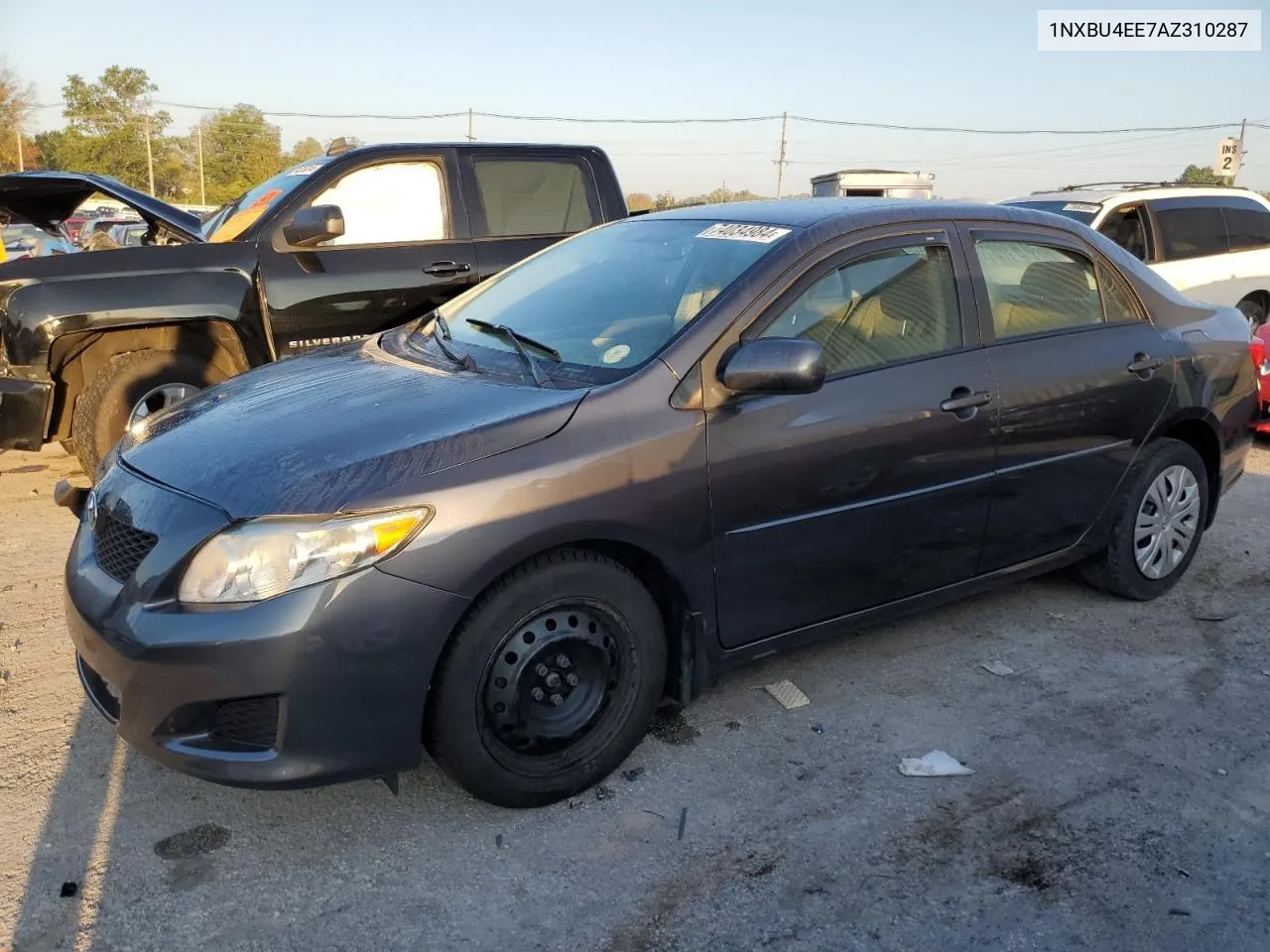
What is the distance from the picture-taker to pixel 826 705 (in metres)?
3.56

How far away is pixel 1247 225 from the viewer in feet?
33.1

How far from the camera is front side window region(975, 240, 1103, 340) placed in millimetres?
3773

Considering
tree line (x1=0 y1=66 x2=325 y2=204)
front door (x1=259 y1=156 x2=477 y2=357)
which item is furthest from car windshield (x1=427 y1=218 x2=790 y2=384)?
tree line (x1=0 y1=66 x2=325 y2=204)

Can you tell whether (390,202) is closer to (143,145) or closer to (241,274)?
(241,274)

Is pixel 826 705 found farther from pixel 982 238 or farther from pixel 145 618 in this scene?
pixel 145 618

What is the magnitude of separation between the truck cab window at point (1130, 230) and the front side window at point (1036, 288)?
5779 millimetres

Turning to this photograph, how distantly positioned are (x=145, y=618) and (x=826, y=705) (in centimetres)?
220

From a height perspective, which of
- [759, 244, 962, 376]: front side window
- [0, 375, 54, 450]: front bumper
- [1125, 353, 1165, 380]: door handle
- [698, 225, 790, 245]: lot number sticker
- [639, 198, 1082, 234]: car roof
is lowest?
[0, 375, 54, 450]: front bumper

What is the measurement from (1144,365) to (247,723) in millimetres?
3581

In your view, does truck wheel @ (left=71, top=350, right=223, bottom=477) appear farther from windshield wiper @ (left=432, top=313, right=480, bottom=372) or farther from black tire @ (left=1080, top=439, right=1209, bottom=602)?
black tire @ (left=1080, top=439, right=1209, bottom=602)

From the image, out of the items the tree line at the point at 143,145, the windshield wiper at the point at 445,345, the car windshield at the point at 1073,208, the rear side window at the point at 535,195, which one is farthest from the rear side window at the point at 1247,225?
the tree line at the point at 143,145

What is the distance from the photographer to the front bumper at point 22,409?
530 cm

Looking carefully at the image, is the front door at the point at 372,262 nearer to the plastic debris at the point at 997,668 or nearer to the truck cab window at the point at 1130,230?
the plastic debris at the point at 997,668

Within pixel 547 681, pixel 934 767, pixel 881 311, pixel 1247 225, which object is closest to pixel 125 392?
pixel 547 681
